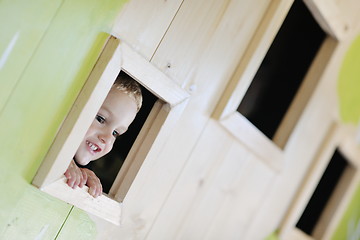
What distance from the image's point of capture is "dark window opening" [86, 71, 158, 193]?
110cm

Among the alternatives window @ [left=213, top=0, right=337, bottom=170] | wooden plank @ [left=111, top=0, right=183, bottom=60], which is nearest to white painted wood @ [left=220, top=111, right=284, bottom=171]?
window @ [left=213, top=0, right=337, bottom=170]

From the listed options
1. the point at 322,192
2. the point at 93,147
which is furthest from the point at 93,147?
the point at 322,192

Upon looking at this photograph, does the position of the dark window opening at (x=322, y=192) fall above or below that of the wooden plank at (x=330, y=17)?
below

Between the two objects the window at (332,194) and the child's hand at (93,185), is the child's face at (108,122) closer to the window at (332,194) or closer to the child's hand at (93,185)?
the child's hand at (93,185)

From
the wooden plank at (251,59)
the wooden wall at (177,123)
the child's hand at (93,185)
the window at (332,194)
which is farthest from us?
the window at (332,194)

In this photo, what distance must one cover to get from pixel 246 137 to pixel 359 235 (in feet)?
2.94

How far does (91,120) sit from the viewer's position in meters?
0.77

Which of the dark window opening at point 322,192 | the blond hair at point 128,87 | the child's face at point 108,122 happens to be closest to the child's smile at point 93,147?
the child's face at point 108,122

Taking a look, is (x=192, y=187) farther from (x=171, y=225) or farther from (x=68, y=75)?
(x=68, y=75)

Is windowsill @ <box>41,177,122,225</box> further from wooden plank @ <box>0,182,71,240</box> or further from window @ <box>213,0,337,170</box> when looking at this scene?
window @ <box>213,0,337,170</box>

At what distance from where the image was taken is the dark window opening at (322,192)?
5.37 feet

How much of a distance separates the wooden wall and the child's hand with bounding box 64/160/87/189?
5cm

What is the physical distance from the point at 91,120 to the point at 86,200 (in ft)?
0.51

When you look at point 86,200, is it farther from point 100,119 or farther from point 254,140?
point 254,140
